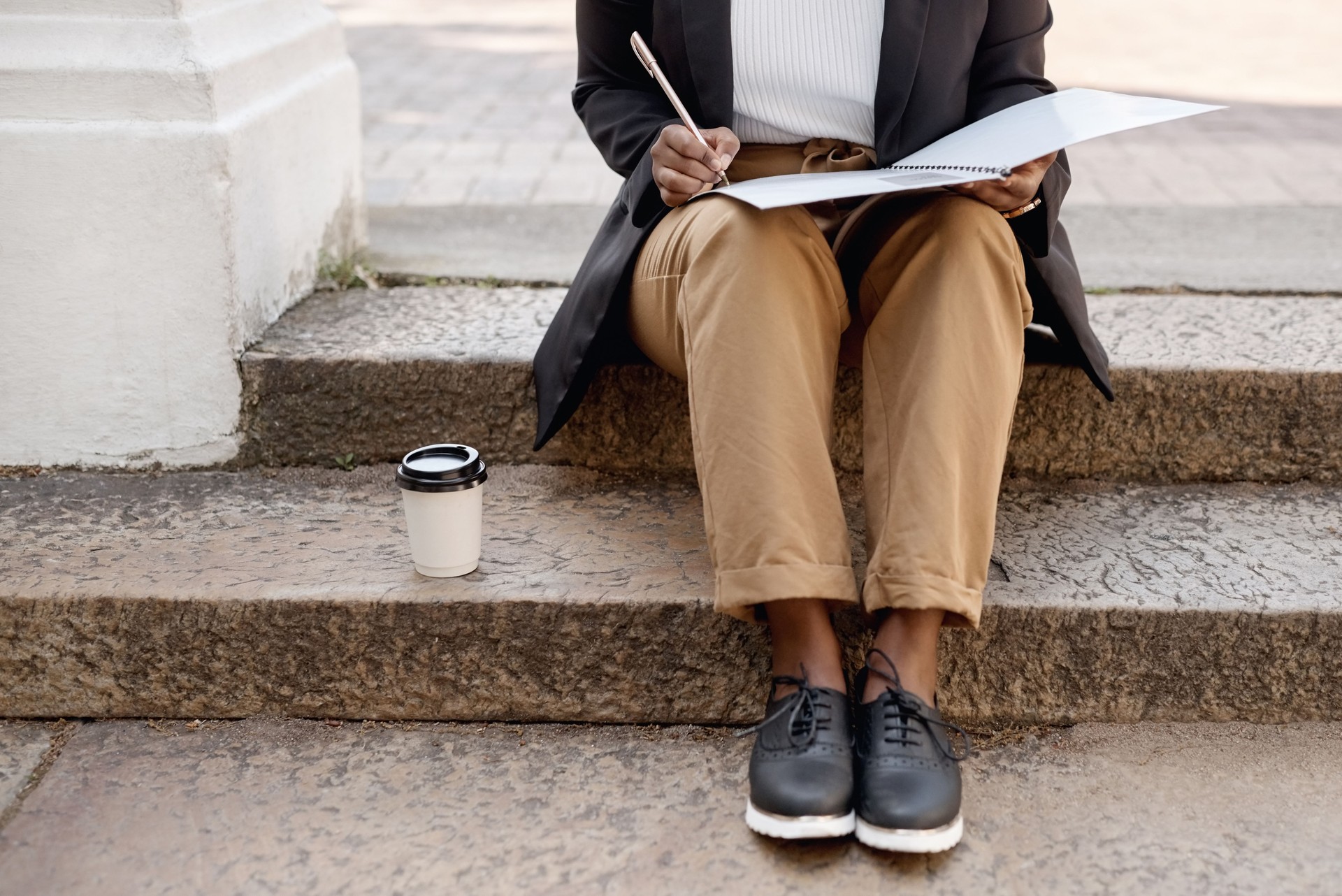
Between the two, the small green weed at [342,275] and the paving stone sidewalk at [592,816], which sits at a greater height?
the small green weed at [342,275]

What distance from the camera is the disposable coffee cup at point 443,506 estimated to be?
1.75 m

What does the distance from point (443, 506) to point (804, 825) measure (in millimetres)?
665

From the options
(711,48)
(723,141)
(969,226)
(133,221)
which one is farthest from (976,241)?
(133,221)

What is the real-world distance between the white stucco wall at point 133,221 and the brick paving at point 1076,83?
1.28 m

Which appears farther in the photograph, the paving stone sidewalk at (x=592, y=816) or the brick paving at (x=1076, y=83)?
the brick paving at (x=1076, y=83)

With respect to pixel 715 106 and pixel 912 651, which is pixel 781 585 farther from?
pixel 715 106

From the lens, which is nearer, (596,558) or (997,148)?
(997,148)

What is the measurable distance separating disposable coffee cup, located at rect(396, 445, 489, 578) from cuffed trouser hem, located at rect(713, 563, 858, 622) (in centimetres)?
39

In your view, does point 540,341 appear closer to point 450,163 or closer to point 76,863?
point 76,863

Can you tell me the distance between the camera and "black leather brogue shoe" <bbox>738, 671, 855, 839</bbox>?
5.07 feet

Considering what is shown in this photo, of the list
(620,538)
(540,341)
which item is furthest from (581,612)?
(540,341)

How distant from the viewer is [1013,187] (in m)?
1.71

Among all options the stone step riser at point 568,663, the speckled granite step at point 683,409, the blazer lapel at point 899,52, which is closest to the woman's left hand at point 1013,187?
the blazer lapel at point 899,52

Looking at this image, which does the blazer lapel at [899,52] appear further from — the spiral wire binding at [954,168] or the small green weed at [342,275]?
the small green weed at [342,275]
